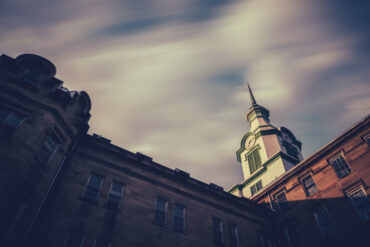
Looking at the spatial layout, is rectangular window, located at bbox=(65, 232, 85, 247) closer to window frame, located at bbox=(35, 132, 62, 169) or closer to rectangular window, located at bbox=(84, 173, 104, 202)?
rectangular window, located at bbox=(84, 173, 104, 202)

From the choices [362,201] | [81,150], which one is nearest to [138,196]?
[81,150]

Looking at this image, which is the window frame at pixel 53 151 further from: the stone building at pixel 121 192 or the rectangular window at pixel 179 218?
the rectangular window at pixel 179 218

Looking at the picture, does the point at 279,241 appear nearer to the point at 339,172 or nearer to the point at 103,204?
the point at 339,172

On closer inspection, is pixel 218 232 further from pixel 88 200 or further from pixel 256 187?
pixel 256 187

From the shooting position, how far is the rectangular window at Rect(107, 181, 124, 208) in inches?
653

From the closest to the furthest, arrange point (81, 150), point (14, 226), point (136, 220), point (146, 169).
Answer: point (14, 226)
point (136, 220)
point (81, 150)
point (146, 169)

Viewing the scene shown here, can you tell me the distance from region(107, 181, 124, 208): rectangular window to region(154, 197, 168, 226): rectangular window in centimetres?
276

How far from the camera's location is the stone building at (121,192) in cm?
1341

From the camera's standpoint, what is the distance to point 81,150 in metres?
17.7

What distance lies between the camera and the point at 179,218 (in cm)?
1884

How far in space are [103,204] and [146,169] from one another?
439 centimetres

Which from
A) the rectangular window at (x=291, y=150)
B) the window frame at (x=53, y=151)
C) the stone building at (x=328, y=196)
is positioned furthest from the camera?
the rectangular window at (x=291, y=150)

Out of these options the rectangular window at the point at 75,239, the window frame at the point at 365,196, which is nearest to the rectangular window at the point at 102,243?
the rectangular window at the point at 75,239

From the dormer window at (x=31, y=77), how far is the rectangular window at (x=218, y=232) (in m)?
16.1
